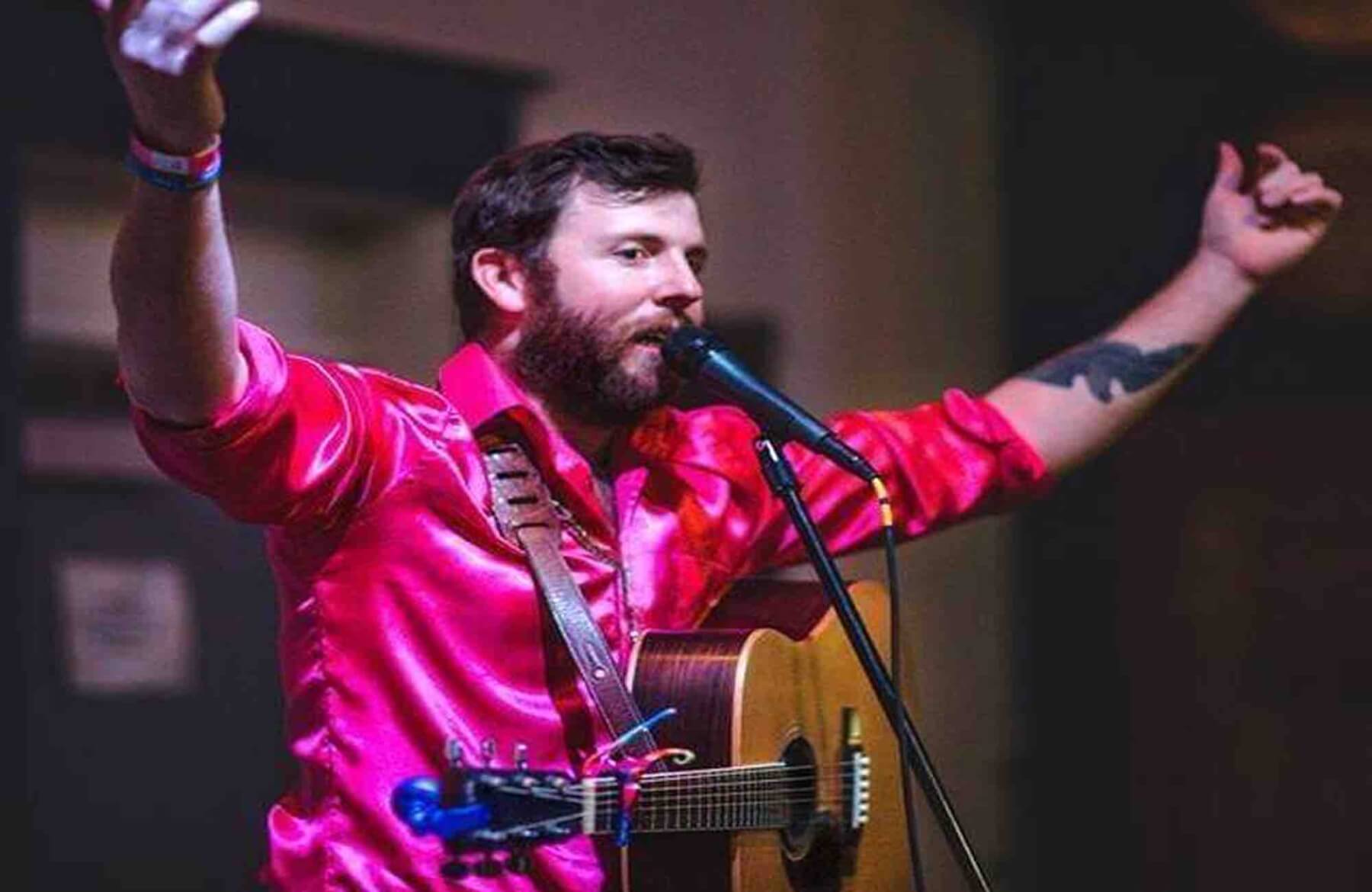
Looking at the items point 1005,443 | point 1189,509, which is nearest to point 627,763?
point 1005,443

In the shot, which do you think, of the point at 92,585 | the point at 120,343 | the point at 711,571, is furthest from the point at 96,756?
the point at 120,343

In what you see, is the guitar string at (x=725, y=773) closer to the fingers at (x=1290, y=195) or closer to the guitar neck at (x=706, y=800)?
the guitar neck at (x=706, y=800)

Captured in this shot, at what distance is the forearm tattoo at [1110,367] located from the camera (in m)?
2.77

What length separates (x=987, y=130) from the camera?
4457 mm

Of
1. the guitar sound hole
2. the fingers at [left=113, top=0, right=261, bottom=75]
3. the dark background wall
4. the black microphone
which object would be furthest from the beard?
the dark background wall

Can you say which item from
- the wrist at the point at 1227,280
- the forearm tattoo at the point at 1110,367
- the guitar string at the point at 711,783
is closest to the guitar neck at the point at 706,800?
the guitar string at the point at 711,783

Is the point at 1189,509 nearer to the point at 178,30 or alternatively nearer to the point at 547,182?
the point at 547,182

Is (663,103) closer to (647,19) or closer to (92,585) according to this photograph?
(647,19)

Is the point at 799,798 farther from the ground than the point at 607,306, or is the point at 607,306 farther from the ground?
the point at 607,306

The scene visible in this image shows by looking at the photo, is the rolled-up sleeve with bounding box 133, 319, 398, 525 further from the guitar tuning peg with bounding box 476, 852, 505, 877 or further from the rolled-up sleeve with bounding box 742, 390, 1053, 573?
the rolled-up sleeve with bounding box 742, 390, 1053, 573

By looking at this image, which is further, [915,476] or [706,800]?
[915,476]

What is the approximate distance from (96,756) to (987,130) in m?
2.18

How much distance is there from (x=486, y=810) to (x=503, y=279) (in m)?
0.79

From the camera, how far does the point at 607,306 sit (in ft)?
7.77
